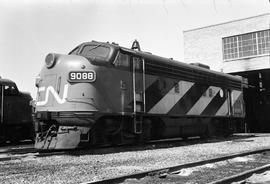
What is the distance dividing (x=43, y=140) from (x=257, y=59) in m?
17.6

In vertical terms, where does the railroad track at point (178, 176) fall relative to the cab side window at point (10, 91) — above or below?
below

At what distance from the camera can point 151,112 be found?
11.5m

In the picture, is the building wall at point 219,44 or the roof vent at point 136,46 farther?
the building wall at point 219,44

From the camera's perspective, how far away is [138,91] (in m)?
11.1

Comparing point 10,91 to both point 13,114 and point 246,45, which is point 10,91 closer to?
point 13,114

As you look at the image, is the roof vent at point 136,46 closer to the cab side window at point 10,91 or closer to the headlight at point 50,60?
the headlight at point 50,60

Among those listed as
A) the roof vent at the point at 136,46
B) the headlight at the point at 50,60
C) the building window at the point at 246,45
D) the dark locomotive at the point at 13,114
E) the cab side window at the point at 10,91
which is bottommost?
the dark locomotive at the point at 13,114

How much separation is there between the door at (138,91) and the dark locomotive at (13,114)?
637 cm

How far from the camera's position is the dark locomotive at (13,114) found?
1465 centimetres

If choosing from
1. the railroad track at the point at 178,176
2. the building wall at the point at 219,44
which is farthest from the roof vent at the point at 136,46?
the building wall at the point at 219,44

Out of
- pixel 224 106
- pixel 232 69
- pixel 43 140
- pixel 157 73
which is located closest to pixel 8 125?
pixel 43 140

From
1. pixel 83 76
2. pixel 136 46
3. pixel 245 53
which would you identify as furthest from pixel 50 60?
pixel 245 53

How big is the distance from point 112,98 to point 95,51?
167cm

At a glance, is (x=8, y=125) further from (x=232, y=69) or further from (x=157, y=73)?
(x=232, y=69)
